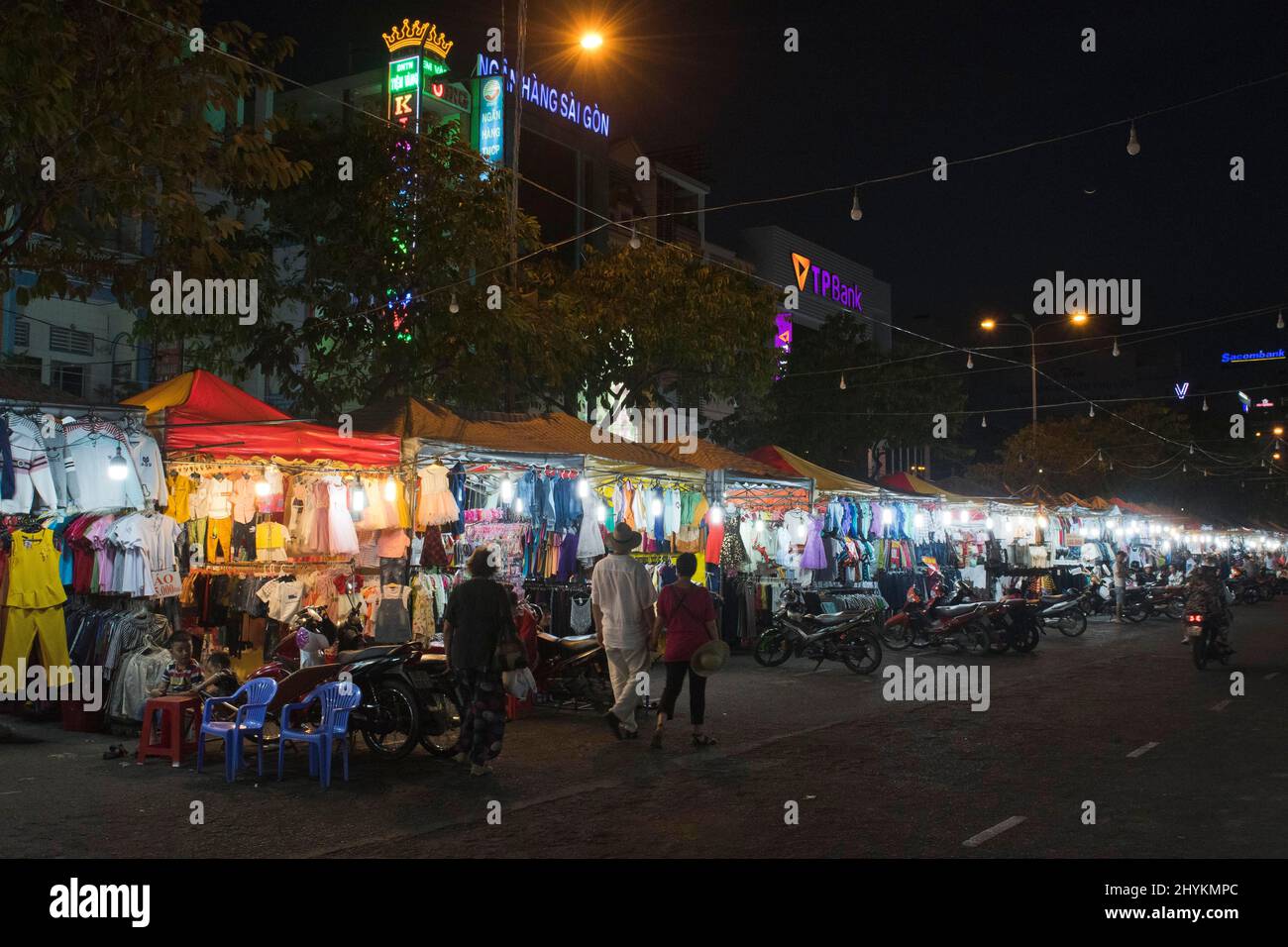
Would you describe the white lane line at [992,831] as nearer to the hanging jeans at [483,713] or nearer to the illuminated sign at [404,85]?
the hanging jeans at [483,713]

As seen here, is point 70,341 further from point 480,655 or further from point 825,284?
point 825,284

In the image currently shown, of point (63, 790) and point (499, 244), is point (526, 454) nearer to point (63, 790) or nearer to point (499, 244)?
point (499, 244)

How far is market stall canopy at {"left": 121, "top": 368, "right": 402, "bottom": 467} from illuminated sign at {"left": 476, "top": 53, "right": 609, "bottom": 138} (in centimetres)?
2652

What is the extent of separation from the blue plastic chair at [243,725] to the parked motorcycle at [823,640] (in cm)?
920

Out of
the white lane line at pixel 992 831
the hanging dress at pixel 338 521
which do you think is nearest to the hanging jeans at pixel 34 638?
the hanging dress at pixel 338 521

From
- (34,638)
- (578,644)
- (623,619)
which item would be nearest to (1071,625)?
(578,644)

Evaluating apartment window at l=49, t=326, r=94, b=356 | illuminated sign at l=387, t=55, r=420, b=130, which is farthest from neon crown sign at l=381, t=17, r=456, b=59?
apartment window at l=49, t=326, r=94, b=356

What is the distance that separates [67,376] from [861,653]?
19.4 meters

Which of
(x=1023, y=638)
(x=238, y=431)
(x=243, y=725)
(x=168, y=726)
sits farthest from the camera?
(x=1023, y=638)

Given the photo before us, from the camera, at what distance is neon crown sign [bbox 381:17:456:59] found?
3152 centimetres

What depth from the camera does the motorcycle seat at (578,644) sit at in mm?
12008

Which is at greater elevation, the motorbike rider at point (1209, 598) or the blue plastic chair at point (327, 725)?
the motorbike rider at point (1209, 598)

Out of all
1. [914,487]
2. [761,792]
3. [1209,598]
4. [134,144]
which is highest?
[134,144]

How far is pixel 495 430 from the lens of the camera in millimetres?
13453
